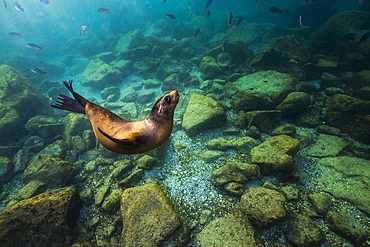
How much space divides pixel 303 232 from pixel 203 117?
3.63 meters

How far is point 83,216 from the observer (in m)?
3.40

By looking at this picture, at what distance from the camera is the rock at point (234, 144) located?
164 inches

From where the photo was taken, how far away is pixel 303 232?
2502 millimetres

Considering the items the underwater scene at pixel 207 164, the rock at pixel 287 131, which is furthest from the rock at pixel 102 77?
the rock at pixel 287 131

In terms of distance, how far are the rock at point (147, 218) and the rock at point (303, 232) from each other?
213 centimetres

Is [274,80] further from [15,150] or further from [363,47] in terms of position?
[15,150]

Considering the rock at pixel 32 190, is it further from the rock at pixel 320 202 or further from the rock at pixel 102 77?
the rock at pixel 102 77

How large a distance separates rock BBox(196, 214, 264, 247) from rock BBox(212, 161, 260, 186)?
0.77 meters

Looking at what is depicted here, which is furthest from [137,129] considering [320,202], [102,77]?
[102,77]

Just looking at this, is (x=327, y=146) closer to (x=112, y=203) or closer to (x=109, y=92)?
(x=112, y=203)

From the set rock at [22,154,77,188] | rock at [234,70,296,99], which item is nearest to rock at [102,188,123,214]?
rock at [22,154,77,188]

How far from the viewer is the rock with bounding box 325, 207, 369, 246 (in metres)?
2.42

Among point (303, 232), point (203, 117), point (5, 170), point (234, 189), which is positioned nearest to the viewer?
point (303, 232)

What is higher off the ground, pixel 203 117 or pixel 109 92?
pixel 109 92
